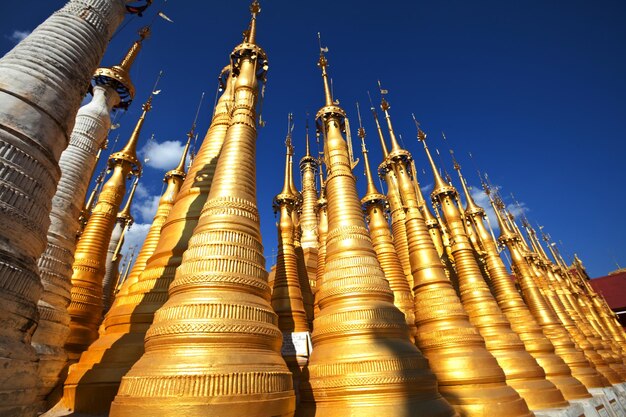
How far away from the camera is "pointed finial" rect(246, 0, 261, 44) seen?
9.18 metres

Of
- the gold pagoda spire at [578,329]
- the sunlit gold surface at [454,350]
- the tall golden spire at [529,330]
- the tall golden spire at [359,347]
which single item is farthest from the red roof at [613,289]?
the tall golden spire at [359,347]

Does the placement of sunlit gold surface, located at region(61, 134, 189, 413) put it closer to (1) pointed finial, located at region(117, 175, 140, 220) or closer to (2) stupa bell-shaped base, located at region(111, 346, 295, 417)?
(2) stupa bell-shaped base, located at region(111, 346, 295, 417)

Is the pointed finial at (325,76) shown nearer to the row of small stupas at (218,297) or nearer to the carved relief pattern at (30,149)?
the row of small stupas at (218,297)

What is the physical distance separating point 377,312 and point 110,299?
12.8 metres

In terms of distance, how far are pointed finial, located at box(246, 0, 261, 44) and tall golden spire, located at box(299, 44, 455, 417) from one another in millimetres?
5203

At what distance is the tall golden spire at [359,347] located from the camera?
18.2 ft

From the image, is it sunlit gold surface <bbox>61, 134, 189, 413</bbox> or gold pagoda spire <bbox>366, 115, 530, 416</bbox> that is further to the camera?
gold pagoda spire <bbox>366, 115, 530, 416</bbox>

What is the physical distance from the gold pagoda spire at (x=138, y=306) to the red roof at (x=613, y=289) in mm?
46817

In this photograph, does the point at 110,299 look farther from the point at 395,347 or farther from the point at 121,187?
the point at 395,347

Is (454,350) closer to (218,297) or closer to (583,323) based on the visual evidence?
(218,297)

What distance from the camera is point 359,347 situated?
614cm

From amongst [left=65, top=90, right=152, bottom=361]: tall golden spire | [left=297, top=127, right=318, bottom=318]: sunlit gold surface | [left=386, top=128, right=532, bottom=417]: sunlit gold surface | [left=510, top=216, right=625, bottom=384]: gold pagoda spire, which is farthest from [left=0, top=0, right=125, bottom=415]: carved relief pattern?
[left=510, top=216, right=625, bottom=384]: gold pagoda spire

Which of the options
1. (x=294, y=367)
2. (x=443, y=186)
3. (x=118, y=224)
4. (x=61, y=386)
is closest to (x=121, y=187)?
(x=118, y=224)

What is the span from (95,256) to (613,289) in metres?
53.2
